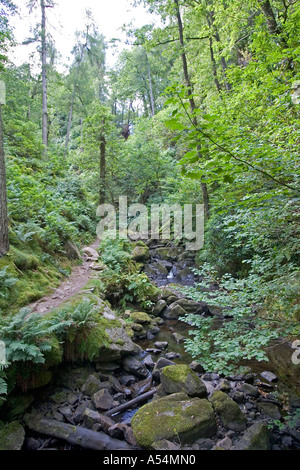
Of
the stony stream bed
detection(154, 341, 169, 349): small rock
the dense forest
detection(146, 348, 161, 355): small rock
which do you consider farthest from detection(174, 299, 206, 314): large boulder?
the stony stream bed

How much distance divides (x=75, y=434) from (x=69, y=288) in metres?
3.91

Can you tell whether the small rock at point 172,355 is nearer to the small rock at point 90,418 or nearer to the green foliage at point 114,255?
the small rock at point 90,418

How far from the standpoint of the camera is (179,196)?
1452cm

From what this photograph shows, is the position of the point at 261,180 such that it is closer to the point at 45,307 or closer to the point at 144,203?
the point at 45,307

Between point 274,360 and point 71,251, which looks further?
point 71,251

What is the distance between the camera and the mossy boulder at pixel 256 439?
128 inches

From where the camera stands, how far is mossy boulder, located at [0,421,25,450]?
10.8 ft

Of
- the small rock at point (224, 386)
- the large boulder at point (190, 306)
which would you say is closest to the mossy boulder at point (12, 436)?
the small rock at point (224, 386)

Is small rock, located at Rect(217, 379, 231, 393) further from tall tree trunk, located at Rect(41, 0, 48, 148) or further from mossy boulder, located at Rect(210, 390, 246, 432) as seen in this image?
tall tree trunk, located at Rect(41, 0, 48, 148)

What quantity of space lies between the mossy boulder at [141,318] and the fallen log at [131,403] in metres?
2.90

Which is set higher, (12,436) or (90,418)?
(12,436)

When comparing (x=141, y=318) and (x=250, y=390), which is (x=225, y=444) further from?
(x=141, y=318)

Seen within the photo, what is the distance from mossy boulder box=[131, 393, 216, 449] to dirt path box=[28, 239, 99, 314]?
2946 mm

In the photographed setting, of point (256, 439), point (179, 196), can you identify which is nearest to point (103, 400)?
point (256, 439)
